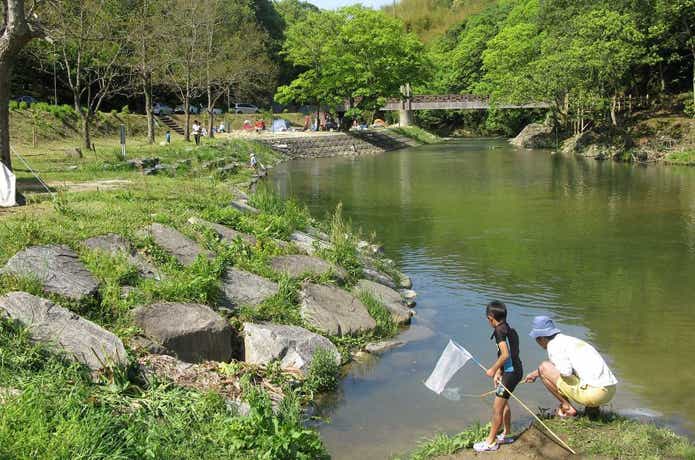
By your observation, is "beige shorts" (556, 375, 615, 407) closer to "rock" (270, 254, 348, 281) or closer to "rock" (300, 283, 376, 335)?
"rock" (300, 283, 376, 335)

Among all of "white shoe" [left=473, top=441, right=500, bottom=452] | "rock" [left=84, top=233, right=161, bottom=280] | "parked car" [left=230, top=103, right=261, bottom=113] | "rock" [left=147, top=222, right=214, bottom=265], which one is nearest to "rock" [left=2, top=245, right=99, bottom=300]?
"rock" [left=84, top=233, right=161, bottom=280]

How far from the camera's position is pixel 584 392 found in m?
6.61

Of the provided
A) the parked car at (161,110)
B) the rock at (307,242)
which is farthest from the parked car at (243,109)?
the rock at (307,242)

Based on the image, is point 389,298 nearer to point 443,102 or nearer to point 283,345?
point 283,345

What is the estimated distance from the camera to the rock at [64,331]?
6.59 meters

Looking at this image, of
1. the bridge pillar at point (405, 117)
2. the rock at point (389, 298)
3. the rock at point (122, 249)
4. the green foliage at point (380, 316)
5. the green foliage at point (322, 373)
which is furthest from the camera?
the bridge pillar at point (405, 117)

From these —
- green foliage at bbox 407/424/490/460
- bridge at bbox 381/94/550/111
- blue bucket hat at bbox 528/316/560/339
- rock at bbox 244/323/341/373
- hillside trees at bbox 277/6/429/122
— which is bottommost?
green foliage at bbox 407/424/490/460

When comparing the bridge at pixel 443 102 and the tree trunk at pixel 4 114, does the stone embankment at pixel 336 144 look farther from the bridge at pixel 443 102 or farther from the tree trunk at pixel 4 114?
the tree trunk at pixel 4 114

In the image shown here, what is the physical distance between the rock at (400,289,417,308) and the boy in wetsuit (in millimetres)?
5206

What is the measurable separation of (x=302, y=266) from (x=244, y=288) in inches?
63.6

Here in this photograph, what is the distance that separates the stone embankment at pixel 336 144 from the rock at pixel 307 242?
104ft

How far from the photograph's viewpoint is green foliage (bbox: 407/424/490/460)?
639cm

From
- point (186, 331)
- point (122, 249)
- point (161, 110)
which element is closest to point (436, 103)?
point (161, 110)

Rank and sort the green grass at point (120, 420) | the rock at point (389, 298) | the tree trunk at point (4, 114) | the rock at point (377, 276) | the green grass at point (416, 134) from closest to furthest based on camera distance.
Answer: the green grass at point (120, 420) → the rock at point (389, 298) → the rock at point (377, 276) → the tree trunk at point (4, 114) → the green grass at point (416, 134)
